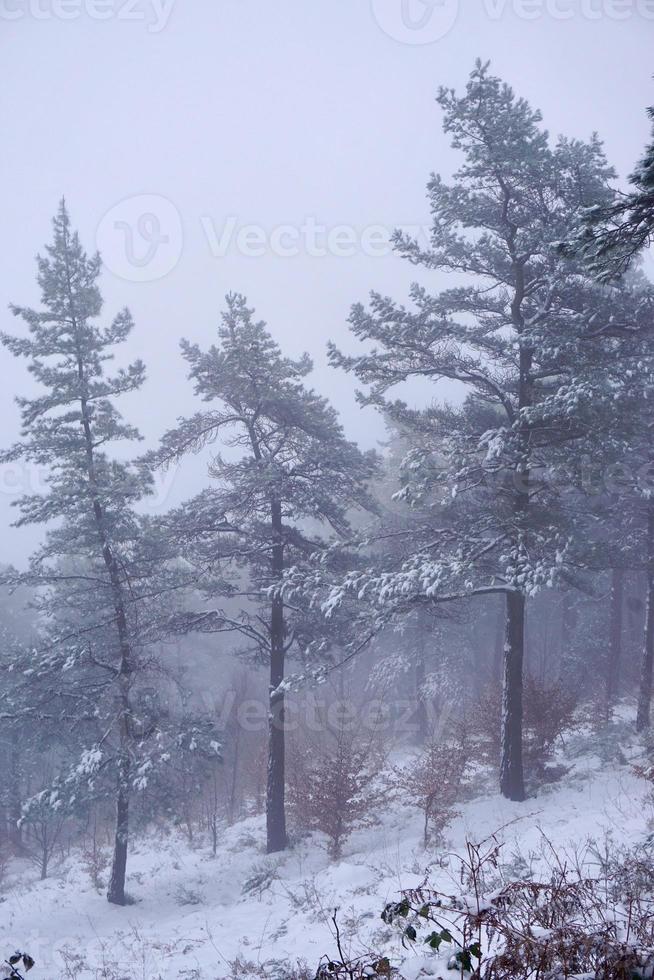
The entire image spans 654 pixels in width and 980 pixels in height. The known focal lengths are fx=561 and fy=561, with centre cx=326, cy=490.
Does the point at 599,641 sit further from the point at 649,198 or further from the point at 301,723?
the point at 649,198

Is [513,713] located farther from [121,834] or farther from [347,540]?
[121,834]

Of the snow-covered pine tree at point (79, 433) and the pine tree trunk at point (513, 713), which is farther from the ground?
the snow-covered pine tree at point (79, 433)

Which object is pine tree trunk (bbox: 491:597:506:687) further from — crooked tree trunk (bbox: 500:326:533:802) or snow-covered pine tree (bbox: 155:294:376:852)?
snow-covered pine tree (bbox: 155:294:376:852)

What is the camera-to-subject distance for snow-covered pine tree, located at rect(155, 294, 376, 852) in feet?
44.3

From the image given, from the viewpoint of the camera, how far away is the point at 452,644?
101 ft

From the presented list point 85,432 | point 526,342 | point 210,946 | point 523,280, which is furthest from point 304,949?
point 523,280

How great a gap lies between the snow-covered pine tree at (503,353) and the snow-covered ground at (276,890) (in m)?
2.09

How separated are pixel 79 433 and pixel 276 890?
1082 cm

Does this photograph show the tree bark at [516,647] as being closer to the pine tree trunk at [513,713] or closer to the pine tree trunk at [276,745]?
the pine tree trunk at [513,713]

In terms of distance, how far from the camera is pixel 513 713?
12.3 m

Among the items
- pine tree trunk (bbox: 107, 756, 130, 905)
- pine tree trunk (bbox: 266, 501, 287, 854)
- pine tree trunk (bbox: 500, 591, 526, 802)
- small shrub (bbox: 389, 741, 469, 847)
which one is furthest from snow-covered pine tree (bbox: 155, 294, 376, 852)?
pine tree trunk (bbox: 500, 591, 526, 802)

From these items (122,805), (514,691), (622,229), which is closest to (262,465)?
(514,691)

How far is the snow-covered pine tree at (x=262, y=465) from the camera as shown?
44.3 ft

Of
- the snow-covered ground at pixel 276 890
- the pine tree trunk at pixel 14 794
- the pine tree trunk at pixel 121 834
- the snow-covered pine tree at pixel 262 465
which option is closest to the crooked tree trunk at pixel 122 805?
the pine tree trunk at pixel 121 834
